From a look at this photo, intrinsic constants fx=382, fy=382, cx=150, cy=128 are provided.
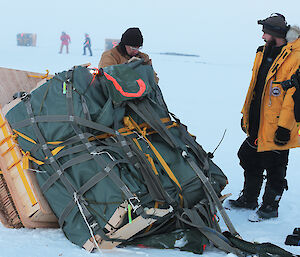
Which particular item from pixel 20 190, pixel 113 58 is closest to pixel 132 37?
pixel 113 58

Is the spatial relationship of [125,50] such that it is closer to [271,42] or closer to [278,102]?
[271,42]

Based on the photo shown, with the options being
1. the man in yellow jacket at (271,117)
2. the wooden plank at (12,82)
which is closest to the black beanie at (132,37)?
the wooden plank at (12,82)

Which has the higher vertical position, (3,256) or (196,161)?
(196,161)

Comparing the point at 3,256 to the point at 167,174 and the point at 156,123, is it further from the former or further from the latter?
the point at 156,123

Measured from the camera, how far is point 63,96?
2.91 m

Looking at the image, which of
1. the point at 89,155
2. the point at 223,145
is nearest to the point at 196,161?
the point at 89,155

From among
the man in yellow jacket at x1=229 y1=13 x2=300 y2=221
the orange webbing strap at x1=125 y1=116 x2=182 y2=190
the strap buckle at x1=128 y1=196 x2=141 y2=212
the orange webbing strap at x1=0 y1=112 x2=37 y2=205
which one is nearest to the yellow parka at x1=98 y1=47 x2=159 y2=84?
the orange webbing strap at x1=125 y1=116 x2=182 y2=190

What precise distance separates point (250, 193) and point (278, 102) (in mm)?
1011

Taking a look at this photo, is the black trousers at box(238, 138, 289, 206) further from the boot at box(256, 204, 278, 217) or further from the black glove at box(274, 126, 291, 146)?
the black glove at box(274, 126, 291, 146)

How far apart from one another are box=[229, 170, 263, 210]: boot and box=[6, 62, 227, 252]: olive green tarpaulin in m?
0.78

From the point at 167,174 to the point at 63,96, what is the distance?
99 centimetres

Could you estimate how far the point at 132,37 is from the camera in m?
3.79

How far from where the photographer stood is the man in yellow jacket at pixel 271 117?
130 inches

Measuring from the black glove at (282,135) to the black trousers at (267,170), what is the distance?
20cm
